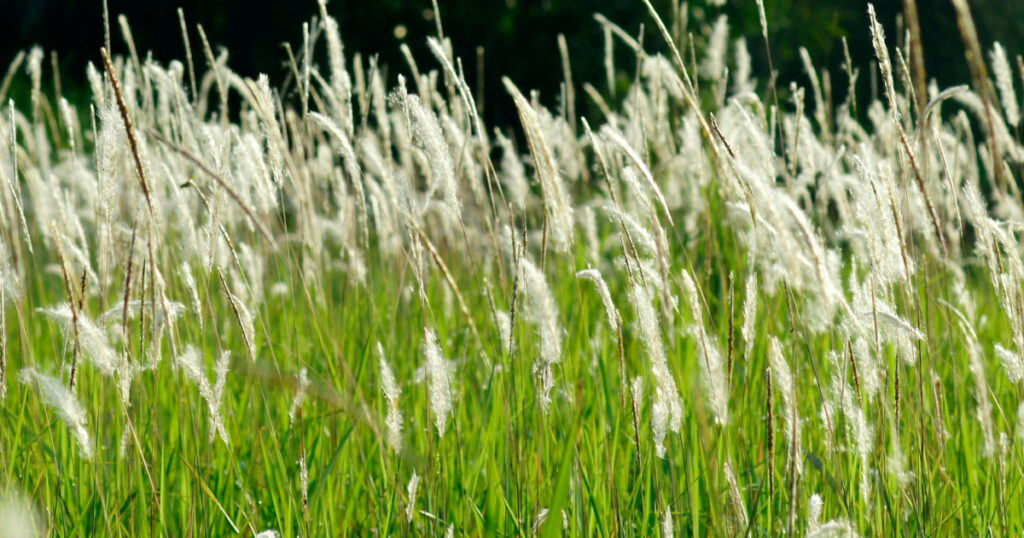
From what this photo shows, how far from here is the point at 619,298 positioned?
3070 mm

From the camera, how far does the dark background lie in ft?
23.4

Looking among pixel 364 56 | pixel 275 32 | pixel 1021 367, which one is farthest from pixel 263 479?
pixel 275 32

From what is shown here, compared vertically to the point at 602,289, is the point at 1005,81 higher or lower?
higher

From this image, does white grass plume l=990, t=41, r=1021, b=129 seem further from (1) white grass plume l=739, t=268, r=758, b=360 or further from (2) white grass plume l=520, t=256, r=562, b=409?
(2) white grass plume l=520, t=256, r=562, b=409

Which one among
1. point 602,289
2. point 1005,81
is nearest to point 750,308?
point 602,289

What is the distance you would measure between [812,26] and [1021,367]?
6.28m

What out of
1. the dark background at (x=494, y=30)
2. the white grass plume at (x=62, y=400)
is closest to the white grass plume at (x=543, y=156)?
the white grass plume at (x=62, y=400)

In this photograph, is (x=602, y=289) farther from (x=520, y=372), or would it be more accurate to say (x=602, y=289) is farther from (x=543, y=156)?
(x=520, y=372)

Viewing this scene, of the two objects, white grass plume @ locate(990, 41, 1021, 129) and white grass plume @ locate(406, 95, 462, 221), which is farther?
white grass plume @ locate(990, 41, 1021, 129)

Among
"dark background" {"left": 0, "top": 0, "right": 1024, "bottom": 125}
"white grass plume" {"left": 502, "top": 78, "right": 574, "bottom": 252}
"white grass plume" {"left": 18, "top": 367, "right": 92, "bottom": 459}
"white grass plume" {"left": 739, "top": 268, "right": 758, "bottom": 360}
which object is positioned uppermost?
"dark background" {"left": 0, "top": 0, "right": 1024, "bottom": 125}

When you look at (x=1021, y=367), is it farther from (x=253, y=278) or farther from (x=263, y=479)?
(x=253, y=278)

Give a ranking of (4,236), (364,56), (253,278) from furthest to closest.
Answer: (364,56)
(253,278)
(4,236)

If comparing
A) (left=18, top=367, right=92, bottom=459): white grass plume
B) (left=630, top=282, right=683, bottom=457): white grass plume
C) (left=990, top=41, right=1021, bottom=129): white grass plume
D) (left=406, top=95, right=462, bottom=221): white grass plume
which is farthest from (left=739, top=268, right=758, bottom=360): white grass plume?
(left=990, top=41, right=1021, bottom=129): white grass plume

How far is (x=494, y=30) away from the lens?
7441mm
